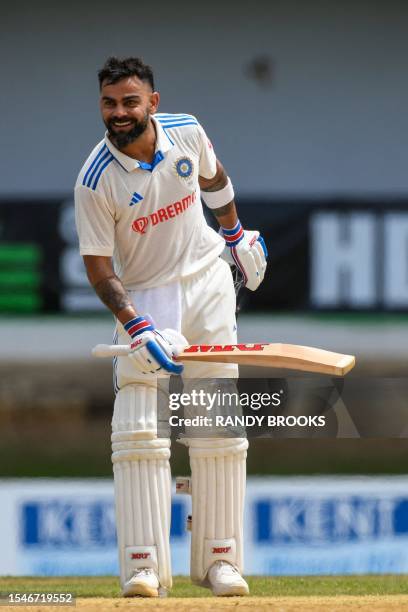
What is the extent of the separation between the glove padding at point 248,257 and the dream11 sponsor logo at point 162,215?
457mm

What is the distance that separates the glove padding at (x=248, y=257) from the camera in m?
5.18

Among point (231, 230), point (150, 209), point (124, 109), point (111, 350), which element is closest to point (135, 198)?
point (150, 209)

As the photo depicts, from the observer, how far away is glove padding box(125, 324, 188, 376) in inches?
178

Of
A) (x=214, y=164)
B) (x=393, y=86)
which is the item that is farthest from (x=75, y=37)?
(x=214, y=164)

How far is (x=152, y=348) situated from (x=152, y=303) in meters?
0.29

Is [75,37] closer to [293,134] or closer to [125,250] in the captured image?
[293,134]

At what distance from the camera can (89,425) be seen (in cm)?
1240

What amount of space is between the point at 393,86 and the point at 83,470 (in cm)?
482

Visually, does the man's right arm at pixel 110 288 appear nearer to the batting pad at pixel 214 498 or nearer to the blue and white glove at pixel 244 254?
the batting pad at pixel 214 498

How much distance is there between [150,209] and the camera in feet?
15.5

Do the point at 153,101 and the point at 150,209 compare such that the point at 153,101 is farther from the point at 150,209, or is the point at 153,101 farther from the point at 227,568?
the point at 227,568

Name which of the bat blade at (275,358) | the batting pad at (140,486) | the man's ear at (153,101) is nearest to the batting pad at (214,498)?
the batting pad at (140,486)

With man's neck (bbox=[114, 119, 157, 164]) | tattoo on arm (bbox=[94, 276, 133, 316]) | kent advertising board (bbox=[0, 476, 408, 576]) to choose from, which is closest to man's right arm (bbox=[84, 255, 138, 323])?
tattoo on arm (bbox=[94, 276, 133, 316])

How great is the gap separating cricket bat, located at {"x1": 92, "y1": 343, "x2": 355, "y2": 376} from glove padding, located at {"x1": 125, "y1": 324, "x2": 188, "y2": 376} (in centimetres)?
3
